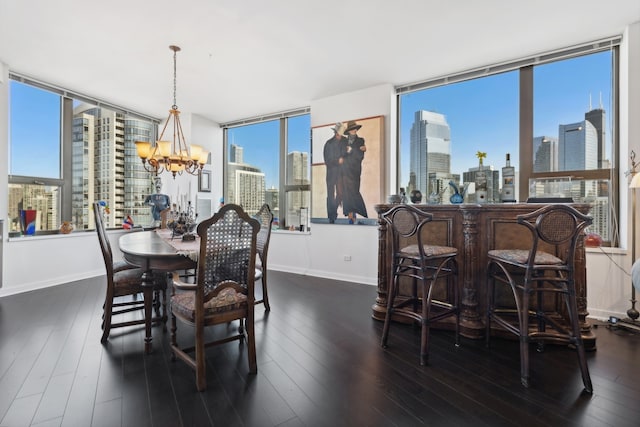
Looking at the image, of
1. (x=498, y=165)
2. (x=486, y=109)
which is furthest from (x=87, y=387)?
(x=486, y=109)

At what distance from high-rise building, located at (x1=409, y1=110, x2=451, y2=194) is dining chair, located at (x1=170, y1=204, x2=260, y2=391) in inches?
121

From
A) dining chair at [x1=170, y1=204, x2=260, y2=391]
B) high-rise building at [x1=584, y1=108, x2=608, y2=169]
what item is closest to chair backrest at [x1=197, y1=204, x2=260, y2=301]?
dining chair at [x1=170, y1=204, x2=260, y2=391]

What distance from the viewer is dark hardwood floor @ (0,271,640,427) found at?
1584 mm

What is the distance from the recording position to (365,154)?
176 inches

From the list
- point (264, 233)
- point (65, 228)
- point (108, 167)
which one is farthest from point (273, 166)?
point (65, 228)

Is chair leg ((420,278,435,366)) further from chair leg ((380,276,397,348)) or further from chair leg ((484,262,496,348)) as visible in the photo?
chair leg ((484,262,496,348))

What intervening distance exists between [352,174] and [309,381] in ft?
10.5

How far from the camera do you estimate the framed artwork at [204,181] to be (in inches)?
231

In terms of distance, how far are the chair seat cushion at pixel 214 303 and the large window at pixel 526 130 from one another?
7.85 feet

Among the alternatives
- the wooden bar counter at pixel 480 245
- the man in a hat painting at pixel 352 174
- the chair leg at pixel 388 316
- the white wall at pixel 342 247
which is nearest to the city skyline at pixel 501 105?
the white wall at pixel 342 247

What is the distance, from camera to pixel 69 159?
4.64 m

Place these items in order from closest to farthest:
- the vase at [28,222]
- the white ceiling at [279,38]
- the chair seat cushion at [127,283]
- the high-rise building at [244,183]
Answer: the chair seat cushion at [127,283]
the white ceiling at [279,38]
the vase at [28,222]
the high-rise building at [244,183]

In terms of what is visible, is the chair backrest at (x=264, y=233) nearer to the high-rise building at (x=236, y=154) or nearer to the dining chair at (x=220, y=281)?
the dining chair at (x=220, y=281)

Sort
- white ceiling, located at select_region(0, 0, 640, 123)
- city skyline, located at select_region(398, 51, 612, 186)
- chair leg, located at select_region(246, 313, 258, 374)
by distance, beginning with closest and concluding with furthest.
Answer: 1. chair leg, located at select_region(246, 313, 258, 374)
2. white ceiling, located at select_region(0, 0, 640, 123)
3. city skyline, located at select_region(398, 51, 612, 186)
